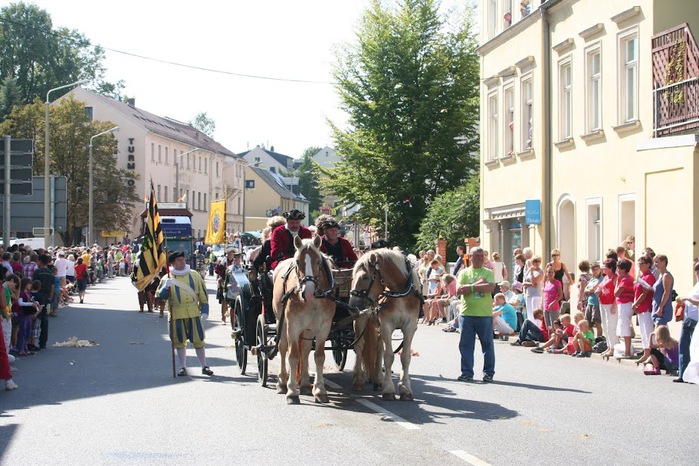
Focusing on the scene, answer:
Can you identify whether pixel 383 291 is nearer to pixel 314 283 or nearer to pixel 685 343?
pixel 314 283

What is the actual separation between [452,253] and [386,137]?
8.31 meters

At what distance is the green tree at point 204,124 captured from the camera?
406 ft

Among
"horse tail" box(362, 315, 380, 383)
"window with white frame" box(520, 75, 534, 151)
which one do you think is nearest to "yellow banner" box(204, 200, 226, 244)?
"window with white frame" box(520, 75, 534, 151)

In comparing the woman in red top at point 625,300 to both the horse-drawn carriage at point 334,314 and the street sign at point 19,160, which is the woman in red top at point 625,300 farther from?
the street sign at point 19,160

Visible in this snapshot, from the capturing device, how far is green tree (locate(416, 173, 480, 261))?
39.1 metres

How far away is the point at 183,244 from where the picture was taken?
5234 cm

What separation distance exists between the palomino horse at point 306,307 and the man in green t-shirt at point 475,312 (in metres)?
3.03

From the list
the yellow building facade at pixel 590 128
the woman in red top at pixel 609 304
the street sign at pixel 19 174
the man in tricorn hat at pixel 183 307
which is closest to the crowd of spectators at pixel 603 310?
the woman in red top at pixel 609 304

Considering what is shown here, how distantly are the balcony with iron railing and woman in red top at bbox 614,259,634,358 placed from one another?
353 centimetres

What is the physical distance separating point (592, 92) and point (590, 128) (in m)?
0.88

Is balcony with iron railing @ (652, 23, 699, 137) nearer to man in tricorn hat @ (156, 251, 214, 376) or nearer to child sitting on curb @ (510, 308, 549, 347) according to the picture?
child sitting on curb @ (510, 308, 549, 347)

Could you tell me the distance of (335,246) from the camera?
13742 mm

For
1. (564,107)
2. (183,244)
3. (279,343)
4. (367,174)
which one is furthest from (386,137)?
(279,343)

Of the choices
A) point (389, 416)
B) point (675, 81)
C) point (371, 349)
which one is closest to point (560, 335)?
point (675, 81)
